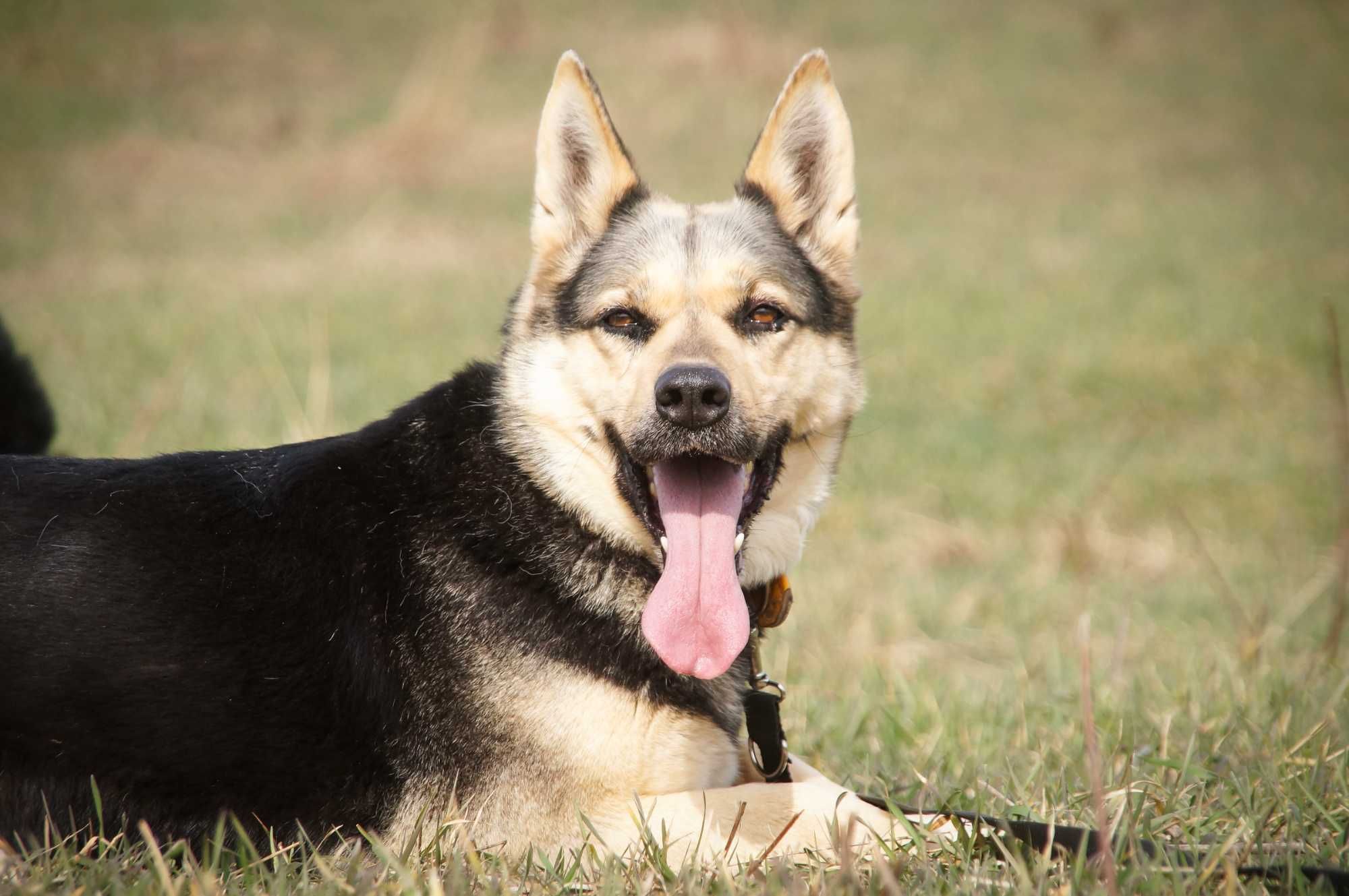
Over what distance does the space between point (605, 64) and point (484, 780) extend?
19711 mm

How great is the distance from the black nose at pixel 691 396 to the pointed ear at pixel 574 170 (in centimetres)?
102

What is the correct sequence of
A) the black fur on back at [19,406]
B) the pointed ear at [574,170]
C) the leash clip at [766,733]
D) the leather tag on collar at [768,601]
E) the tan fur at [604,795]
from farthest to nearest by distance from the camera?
the black fur on back at [19,406] < the pointed ear at [574,170] < the leather tag on collar at [768,601] < the leash clip at [766,733] < the tan fur at [604,795]

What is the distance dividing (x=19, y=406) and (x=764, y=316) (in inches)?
123

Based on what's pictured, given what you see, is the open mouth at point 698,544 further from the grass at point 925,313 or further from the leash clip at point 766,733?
the grass at point 925,313

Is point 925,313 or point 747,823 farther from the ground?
point 925,313

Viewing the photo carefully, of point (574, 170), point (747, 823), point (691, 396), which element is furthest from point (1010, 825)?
point (574, 170)

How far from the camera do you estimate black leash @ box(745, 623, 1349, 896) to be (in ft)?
9.46

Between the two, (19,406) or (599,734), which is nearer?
(599,734)

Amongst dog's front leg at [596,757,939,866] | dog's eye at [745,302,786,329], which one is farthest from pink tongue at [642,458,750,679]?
dog's eye at [745,302,786,329]

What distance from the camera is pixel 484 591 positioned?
356cm

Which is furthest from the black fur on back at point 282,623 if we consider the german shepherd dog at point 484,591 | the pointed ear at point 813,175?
the pointed ear at point 813,175

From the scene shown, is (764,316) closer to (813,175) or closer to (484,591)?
(813,175)

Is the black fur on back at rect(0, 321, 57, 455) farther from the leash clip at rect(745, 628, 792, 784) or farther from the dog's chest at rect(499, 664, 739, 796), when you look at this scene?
the leash clip at rect(745, 628, 792, 784)

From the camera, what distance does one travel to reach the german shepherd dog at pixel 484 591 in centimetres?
320
